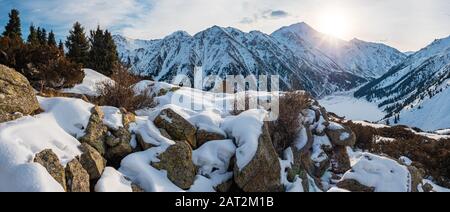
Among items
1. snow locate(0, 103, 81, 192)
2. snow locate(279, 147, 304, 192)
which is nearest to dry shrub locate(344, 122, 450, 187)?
snow locate(279, 147, 304, 192)

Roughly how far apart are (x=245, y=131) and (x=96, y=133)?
16.2 feet

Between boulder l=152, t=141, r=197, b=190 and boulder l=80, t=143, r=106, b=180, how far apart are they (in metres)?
1.75

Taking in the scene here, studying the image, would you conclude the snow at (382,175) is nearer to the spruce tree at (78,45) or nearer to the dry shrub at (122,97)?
the dry shrub at (122,97)

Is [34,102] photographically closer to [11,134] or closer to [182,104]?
[11,134]

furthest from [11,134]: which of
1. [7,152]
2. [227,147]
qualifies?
[227,147]

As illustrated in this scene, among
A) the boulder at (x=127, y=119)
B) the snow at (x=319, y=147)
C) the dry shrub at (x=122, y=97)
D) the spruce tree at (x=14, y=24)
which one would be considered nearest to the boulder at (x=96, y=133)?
the boulder at (x=127, y=119)

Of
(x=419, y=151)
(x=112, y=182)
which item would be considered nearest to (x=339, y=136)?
(x=419, y=151)

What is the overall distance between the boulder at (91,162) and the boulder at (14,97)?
230 centimetres

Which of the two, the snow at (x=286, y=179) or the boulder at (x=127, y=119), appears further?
the boulder at (x=127, y=119)

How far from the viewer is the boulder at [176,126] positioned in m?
14.1

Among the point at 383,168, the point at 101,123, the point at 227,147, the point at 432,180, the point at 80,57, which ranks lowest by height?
the point at 432,180

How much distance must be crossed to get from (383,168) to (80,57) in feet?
102

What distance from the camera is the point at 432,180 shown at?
72.0ft

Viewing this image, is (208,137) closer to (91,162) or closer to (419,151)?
(91,162)
